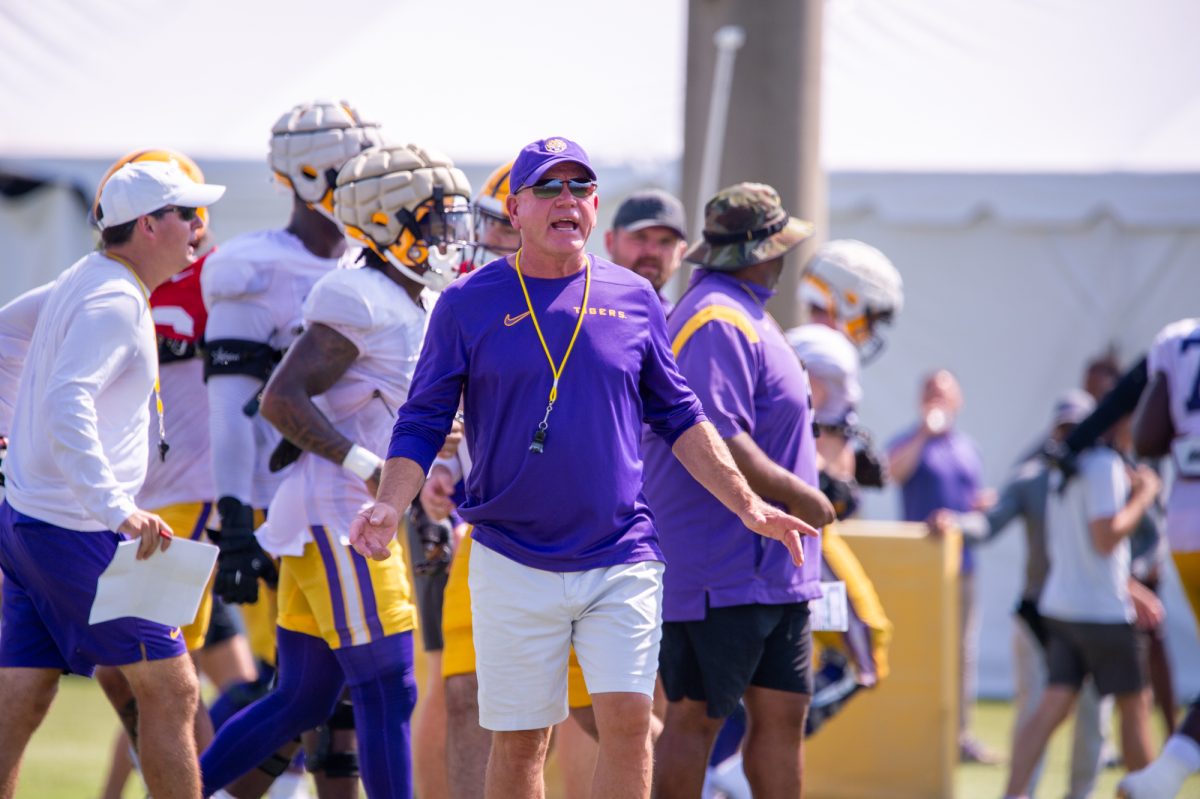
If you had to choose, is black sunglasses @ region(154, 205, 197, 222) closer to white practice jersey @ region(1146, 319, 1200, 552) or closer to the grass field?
the grass field

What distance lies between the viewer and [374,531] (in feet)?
12.5

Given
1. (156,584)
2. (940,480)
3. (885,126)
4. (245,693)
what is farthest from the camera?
(885,126)

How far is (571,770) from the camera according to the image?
503 cm

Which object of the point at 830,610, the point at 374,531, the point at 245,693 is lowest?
the point at 245,693

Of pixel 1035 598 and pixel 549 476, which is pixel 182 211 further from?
pixel 1035 598

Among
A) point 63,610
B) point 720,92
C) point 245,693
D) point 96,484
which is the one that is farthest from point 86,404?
point 720,92

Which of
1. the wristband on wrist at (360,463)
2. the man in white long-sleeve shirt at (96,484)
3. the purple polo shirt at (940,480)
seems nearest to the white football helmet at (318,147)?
the man in white long-sleeve shirt at (96,484)

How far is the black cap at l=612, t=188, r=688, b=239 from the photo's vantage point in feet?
18.1

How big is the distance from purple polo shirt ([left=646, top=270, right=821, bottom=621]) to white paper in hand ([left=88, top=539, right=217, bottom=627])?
4.43 ft

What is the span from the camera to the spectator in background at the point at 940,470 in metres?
10.1

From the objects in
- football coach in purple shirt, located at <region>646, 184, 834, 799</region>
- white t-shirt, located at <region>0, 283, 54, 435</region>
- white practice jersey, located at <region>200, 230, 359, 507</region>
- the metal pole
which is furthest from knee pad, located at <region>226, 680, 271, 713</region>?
the metal pole

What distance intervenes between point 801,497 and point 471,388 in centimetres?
118

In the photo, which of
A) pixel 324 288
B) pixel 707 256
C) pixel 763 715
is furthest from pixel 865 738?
pixel 324 288

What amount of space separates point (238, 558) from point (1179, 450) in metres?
3.39
